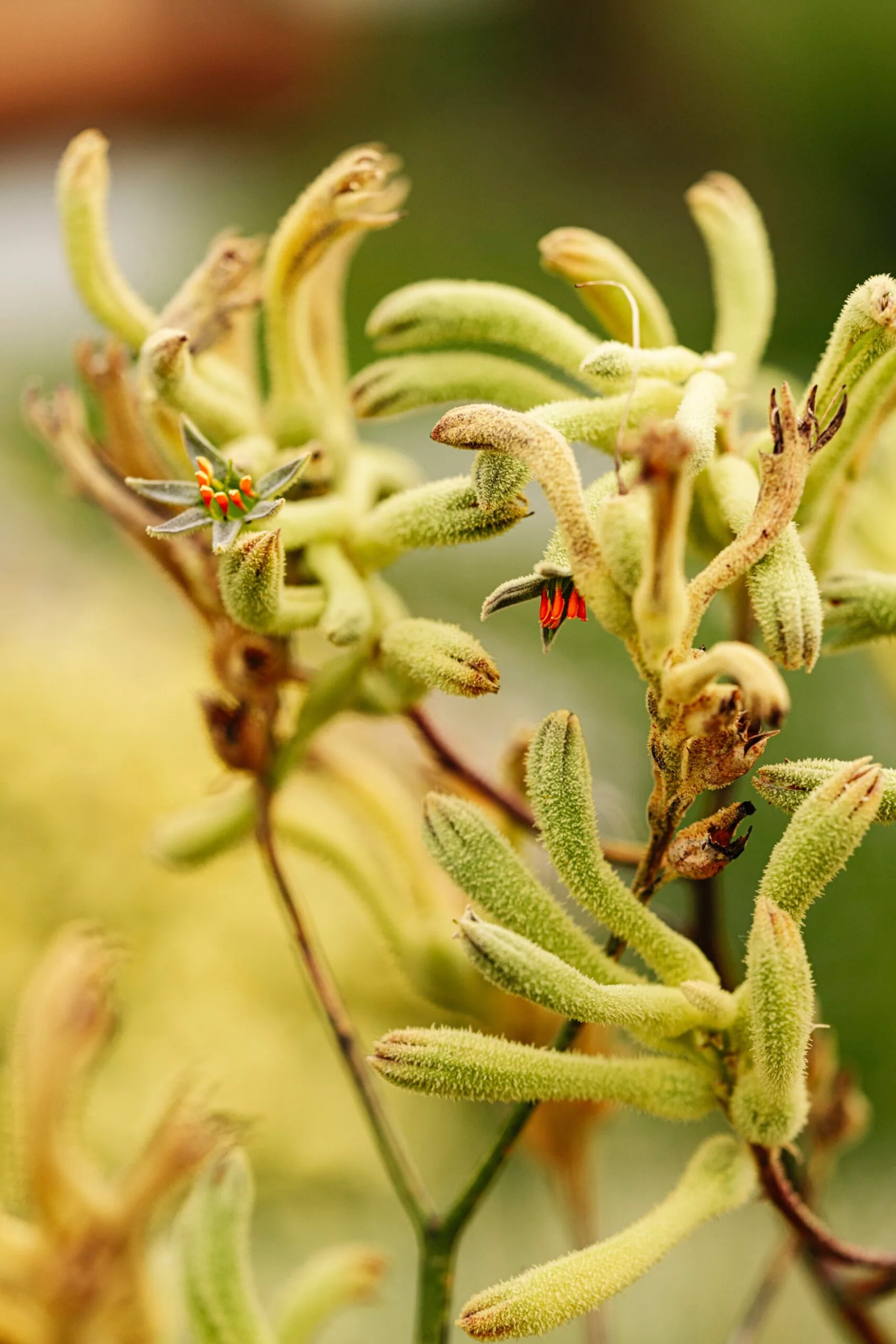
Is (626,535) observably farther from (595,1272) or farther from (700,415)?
(595,1272)

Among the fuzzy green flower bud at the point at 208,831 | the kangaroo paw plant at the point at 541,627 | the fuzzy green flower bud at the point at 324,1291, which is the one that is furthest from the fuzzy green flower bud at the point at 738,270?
the fuzzy green flower bud at the point at 324,1291

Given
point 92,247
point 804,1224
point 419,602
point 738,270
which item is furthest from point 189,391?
point 419,602

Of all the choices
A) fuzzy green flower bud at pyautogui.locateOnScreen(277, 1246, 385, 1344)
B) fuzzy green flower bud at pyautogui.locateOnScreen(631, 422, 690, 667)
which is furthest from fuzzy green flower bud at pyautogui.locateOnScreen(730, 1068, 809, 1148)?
fuzzy green flower bud at pyautogui.locateOnScreen(277, 1246, 385, 1344)

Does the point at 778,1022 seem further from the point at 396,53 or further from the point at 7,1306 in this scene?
the point at 396,53

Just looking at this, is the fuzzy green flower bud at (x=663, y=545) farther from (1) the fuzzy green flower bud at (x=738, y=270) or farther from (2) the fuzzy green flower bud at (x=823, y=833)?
(1) the fuzzy green flower bud at (x=738, y=270)

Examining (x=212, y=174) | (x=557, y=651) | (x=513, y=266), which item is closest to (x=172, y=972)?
(x=557, y=651)

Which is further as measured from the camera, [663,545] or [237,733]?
[237,733]

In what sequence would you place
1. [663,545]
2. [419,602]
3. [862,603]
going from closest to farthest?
[663,545] < [862,603] < [419,602]

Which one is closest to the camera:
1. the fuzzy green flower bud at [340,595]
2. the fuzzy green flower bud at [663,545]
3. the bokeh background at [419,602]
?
the fuzzy green flower bud at [663,545]
